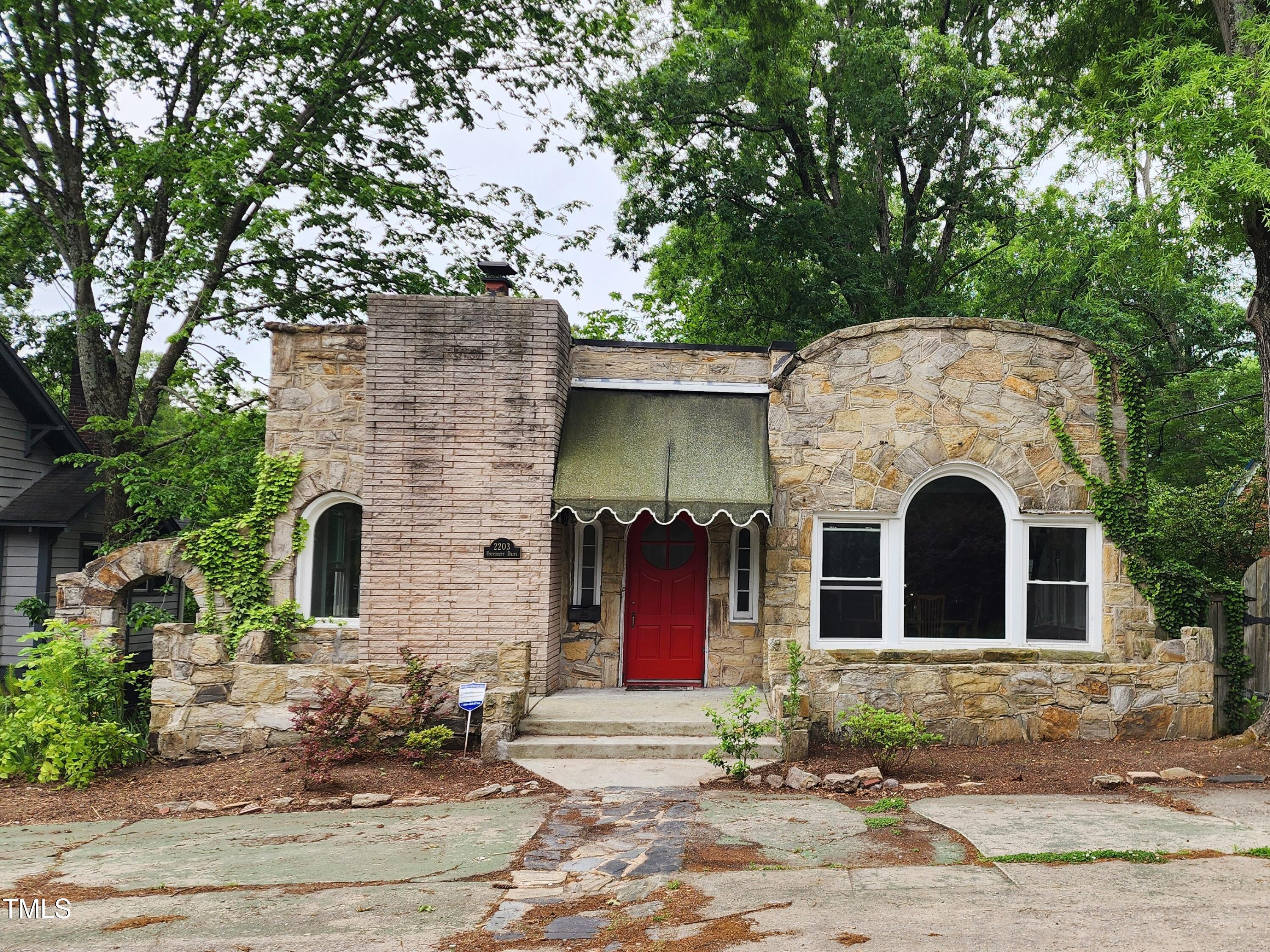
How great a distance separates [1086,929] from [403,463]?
791 cm

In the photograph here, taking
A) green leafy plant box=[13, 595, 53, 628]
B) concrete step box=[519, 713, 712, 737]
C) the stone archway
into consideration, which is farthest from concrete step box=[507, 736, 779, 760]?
green leafy plant box=[13, 595, 53, 628]

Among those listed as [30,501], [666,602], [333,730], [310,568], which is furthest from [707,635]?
[30,501]

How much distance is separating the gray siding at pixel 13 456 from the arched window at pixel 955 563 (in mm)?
14182

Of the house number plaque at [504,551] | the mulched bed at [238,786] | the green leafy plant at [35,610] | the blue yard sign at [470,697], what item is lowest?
the mulched bed at [238,786]

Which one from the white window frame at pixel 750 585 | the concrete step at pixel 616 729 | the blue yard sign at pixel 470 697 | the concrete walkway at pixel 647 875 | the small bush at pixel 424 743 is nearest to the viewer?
the concrete walkway at pixel 647 875

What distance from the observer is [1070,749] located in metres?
8.77

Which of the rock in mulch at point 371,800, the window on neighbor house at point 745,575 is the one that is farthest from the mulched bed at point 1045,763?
the rock in mulch at point 371,800

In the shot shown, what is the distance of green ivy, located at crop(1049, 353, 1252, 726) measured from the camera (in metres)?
10.1

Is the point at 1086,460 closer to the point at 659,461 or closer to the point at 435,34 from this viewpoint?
the point at 659,461

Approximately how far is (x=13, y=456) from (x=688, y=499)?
1207 centimetres

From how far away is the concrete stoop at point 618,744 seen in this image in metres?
7.91

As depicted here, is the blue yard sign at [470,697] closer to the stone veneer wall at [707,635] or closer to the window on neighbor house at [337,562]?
the stone veneer wall at [707,635]

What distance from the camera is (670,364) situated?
11203 millimetres

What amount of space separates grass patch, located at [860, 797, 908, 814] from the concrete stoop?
1.46 meters
